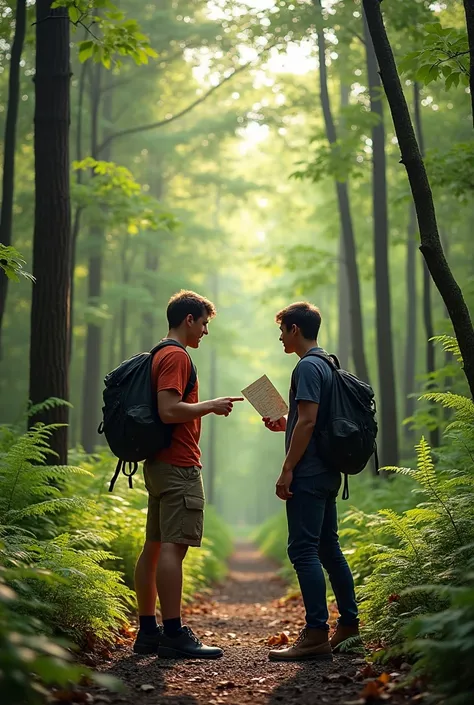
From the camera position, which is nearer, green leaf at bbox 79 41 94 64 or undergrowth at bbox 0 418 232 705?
undergrowth at bbox 0 418 232 705

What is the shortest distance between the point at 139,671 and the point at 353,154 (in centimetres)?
956

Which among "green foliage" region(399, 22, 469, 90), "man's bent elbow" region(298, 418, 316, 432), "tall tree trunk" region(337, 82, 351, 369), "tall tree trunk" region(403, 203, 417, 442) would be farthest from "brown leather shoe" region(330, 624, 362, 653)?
"tall tree trunk" region(337, 82, 351, 369)

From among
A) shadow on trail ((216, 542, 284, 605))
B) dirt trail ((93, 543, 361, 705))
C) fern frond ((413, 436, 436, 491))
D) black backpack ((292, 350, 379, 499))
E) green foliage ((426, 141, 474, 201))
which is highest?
green foliage ((426, 141, 474, 201))

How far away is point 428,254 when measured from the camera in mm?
5086

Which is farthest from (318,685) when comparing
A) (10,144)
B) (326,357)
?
(10,144)

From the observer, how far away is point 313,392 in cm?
507

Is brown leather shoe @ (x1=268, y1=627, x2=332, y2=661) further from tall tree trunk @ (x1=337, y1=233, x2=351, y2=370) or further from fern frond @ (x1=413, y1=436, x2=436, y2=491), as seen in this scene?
tall tree trunk @ (x1=337, y1=233, x2=351, y2=370)

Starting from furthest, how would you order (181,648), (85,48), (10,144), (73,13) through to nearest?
(10,144) → (85,48) → (73,13) → (181,648)

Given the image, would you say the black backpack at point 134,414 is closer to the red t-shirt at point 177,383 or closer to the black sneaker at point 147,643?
the red t-shirt at point 177,383

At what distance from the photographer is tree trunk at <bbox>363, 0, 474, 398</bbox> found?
4980mm

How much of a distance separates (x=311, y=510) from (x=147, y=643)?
62.1 inches

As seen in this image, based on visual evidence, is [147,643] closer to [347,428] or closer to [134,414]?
[134,414]

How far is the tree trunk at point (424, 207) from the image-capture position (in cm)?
498

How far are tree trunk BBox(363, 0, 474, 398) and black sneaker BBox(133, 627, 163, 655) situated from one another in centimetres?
290
